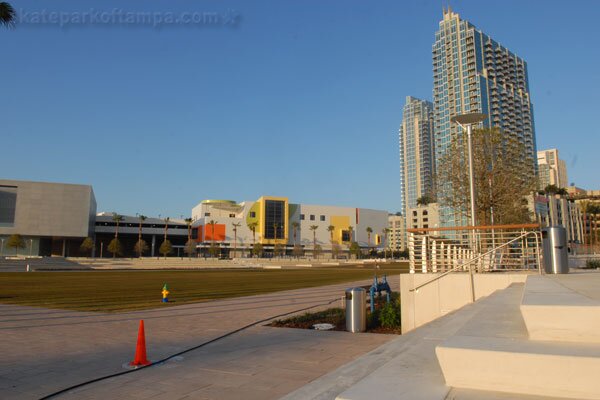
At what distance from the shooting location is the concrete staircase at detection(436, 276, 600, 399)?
2.61 m

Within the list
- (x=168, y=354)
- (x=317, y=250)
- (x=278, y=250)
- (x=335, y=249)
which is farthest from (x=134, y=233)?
(x=168, y=354)

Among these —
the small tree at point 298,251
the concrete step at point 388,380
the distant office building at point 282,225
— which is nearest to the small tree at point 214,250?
the distant office building at point 282,225

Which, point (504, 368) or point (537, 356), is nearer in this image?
point (537, 356)

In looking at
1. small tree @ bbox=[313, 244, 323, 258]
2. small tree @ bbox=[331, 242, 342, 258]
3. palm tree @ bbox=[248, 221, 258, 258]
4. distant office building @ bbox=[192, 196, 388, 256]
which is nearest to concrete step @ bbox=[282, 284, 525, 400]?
distant office building @ bbox=[192, 196, 388, 256]

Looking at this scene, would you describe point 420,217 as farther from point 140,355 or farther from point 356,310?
point 140,355

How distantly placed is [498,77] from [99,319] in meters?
167

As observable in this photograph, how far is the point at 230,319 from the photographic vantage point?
1223 centimetres

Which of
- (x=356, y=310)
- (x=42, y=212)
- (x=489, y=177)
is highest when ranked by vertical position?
(x=42, y=212)

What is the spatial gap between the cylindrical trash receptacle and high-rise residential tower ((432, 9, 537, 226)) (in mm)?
140475

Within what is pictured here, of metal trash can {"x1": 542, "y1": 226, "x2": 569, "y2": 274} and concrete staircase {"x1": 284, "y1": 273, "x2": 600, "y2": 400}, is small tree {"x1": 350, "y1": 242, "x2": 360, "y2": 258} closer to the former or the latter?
metal trash can {"x1": 542, "y1": 226, "x2": 569, "y2": 274}

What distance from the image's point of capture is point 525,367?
277cm

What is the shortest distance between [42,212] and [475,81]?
5596 inches

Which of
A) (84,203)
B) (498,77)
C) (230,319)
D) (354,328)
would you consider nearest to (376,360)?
(354,328)

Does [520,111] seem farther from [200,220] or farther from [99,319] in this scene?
[99,319]
